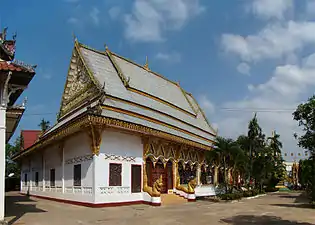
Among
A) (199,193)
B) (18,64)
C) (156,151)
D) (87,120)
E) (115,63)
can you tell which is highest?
(115,63)

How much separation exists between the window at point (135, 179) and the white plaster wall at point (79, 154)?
260 cm

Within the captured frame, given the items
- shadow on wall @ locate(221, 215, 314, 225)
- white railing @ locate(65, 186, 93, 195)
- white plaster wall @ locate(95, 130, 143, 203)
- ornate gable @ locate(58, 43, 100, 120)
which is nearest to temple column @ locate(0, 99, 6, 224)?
white plaster wall @ locate(95, 130, 143, 203)

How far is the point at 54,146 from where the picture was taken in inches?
924

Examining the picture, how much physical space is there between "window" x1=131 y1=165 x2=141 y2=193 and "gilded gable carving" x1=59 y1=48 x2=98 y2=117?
16.0 feet

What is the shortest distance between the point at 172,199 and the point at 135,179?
3279 millimetres

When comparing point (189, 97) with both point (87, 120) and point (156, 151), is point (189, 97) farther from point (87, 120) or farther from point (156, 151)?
point (87, 120)

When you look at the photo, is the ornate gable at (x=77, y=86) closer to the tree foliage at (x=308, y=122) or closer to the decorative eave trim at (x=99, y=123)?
the decorative eave trim at (x=99, y=123)

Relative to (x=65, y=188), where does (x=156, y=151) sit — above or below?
above

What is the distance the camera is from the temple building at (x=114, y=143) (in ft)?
58.5

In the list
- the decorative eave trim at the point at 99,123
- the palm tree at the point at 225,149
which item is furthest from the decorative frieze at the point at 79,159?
the palm tree at the point at 225,149

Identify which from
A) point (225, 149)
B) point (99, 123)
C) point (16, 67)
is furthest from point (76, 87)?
point (16, 67)

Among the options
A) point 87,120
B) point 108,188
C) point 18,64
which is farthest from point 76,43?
point 18,64

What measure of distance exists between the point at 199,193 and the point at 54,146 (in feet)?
35.3

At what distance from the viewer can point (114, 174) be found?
1825 cm
